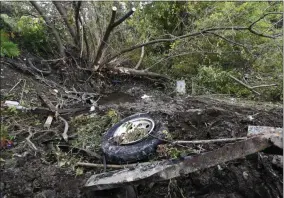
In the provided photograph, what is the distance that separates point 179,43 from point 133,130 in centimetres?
392

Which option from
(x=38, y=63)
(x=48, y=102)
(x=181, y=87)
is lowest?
(x=48, y=102)

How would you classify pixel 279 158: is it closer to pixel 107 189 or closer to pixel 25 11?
pixel 107 189

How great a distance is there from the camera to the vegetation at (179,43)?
20.1 feet

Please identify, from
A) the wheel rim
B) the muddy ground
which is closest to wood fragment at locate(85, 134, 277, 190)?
the muddy ground

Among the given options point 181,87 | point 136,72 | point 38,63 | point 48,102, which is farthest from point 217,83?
point 38,63

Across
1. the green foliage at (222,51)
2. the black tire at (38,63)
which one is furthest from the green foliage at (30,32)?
the green foliage at (222,51)

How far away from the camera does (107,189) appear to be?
2611 mm

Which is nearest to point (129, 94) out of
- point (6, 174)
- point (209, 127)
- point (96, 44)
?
point (96, 44)

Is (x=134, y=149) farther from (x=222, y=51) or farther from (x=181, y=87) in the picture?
→ (x=222, y=51)

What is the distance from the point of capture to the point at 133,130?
3357 millimetres

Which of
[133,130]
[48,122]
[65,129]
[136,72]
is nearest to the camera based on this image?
[133,130]

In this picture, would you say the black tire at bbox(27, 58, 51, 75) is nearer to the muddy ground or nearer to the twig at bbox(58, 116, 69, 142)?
the muddy ground

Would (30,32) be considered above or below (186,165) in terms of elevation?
above

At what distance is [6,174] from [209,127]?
7.57 ft
